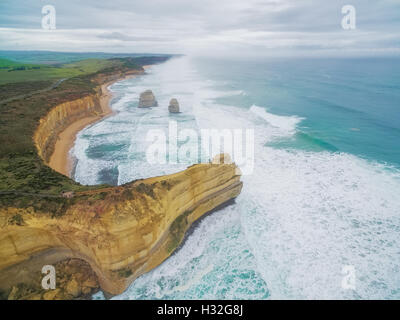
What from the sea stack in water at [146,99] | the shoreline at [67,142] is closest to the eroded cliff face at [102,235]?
the shoreline at [67,142]

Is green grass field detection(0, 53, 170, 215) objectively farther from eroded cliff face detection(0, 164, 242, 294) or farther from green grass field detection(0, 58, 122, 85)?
green grass field detection(0, 58, 122, 85)

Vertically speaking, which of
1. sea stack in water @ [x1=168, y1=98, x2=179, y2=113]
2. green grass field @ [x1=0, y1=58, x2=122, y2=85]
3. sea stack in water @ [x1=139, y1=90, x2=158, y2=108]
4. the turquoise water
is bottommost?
the turquoise water

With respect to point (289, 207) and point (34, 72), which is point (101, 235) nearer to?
point (289, 207)

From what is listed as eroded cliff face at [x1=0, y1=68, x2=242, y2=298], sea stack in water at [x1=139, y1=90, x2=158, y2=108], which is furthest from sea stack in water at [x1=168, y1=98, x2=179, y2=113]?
eroded cliff face at [x1=0, y1=68, x2=242, y2=298]

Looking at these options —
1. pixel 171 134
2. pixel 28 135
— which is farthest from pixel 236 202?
pixel 28 135
